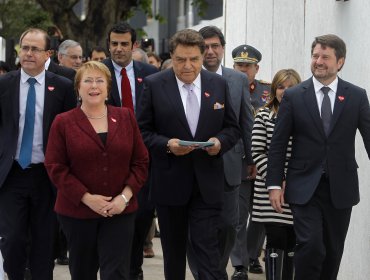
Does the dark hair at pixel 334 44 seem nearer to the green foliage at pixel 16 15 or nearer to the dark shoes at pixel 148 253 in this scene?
the dark shoes at pixel 148 253

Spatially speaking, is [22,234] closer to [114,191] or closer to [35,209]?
[35,209]

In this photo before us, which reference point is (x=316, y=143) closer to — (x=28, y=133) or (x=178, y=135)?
(x=178, y=135)

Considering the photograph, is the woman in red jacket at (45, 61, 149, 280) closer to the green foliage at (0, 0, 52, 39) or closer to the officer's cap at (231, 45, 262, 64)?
the officer's cap at (231, 45, 262, 64)

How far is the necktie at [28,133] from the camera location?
27.8ft

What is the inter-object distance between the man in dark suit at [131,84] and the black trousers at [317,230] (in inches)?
69.2

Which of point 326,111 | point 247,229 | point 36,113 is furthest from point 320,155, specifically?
point 247,229

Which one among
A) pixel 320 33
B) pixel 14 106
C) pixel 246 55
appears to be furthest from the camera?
pixel 246 55

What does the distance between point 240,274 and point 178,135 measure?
2679mm

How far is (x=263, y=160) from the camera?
9062 millimetres

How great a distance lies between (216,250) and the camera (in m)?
8.34

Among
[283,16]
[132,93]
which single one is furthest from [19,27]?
[132,93]

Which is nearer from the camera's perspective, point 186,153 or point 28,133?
point 186,153

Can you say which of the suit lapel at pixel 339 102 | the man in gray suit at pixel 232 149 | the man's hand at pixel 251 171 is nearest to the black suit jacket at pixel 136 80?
the man in gray suit at pixel 232 149

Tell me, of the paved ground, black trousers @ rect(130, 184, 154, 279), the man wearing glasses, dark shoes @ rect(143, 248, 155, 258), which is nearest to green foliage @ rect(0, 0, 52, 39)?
the man wearing glasses
